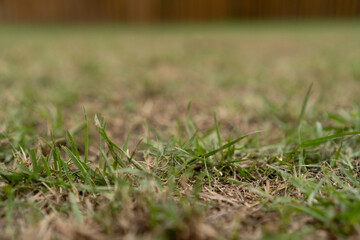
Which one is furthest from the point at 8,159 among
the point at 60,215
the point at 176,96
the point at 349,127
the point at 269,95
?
the point at 269,95

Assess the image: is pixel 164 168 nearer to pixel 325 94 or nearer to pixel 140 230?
pixel 140 230

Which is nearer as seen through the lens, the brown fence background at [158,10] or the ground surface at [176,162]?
the ground surface at [176,162]

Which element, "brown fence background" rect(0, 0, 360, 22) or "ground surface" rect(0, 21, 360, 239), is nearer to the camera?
"ground surface" rect(0, 21, 360, 239)

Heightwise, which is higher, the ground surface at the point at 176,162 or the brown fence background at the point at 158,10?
the brown fence background at the point at 158,10

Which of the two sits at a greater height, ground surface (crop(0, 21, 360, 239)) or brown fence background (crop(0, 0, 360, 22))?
brown fence background (crop(0, 0, 360, 22))
